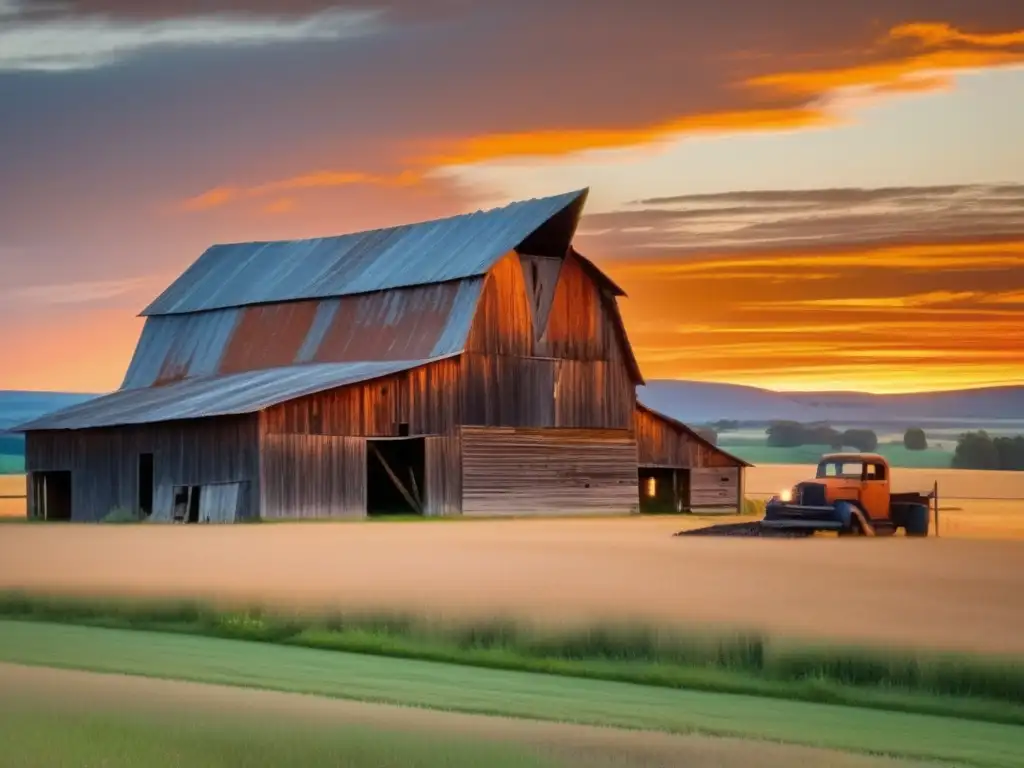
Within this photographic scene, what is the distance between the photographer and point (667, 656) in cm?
2050

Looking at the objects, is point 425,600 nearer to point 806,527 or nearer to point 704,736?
point 704,736

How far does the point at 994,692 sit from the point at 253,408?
122 feet

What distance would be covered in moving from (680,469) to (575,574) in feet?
115

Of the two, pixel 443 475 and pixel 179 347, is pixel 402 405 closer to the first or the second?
pixel 443 475

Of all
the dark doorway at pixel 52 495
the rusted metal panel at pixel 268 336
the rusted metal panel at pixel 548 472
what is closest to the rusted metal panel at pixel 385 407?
the rusted metal panel at pixel 548 472

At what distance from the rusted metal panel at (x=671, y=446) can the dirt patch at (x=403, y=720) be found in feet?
153

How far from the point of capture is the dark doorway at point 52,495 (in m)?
64.3

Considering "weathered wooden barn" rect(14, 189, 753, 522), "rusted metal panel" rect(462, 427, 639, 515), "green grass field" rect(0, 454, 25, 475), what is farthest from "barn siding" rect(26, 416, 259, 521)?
"green grass field" rect(0, 454, 25, 475)

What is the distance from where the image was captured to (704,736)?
627 inches

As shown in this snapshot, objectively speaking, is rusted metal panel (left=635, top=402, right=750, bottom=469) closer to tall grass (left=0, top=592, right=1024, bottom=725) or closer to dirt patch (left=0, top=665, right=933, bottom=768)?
tall grass (left=0, top=592, right=1024, bottom=725)

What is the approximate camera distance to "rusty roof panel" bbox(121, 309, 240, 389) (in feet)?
233

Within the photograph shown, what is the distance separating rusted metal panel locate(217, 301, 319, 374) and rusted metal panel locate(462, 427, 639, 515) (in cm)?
1055

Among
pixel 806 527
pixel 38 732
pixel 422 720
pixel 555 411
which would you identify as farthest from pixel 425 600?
pixel 555 411

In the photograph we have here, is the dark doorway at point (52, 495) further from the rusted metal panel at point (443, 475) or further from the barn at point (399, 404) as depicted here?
the rusted metal panel at point (443, 475)
